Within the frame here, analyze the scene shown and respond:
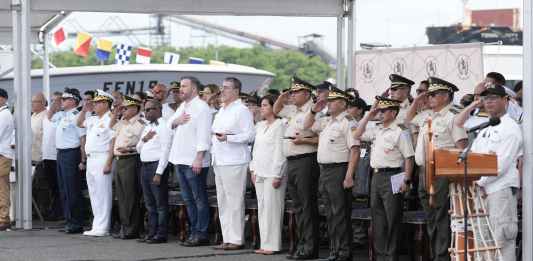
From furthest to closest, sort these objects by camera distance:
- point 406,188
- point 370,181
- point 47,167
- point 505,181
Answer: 1. point 47,167
2. point 370,181
3. point 406,188
4. point 505,181

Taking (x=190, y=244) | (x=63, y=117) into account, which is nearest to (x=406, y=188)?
(x=190, y=244)

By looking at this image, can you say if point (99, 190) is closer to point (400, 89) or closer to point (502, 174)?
point (400, 89)

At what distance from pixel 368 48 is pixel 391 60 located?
74cm

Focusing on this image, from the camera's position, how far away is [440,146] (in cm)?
1127

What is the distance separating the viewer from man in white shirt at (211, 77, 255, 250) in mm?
13703

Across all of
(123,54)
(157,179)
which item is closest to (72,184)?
(157,179)

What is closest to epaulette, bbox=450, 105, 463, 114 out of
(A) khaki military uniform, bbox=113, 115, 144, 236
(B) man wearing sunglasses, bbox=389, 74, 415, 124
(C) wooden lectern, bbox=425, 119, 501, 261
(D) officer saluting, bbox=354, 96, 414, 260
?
(D) officer saluting, bbox=354, 96, 414, 260

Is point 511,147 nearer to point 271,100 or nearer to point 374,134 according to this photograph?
point 374,134

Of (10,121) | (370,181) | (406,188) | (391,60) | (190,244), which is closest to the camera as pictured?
(406,188)

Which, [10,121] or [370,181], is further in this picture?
[10,121]

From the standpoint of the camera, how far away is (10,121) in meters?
16.2

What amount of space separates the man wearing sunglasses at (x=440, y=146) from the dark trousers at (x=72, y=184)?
20.3 ft

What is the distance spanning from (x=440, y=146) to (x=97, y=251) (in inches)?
177

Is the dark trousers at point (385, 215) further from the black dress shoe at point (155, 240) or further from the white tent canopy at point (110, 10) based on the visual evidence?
the white tent canopy at point (110, 10)
